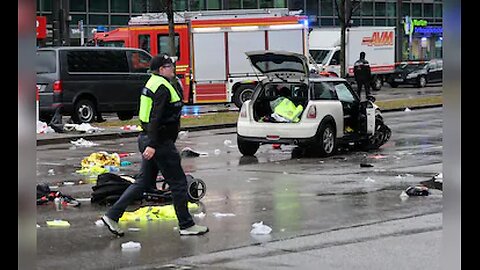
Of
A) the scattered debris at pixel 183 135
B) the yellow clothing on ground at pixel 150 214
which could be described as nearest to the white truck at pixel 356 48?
the scattered debris at pixel 183 135

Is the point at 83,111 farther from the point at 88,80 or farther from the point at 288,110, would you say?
the point at 288,110

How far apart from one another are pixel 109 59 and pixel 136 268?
16.7 metres

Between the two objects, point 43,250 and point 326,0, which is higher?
point 326,0

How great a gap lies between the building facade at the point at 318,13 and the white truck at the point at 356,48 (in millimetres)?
1530

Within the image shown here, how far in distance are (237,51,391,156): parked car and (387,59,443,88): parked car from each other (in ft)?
95.6

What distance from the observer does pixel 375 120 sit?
16453 mm

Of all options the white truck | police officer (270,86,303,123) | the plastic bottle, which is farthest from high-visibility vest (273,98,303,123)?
the white truck

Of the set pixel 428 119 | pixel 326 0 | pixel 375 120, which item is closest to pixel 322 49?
pixel 326 0

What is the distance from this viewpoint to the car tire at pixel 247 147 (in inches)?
615

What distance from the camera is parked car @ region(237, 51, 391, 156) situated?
49.0 ft

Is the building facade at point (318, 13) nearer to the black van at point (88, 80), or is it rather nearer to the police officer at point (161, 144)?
the black van at point (88, 80)
